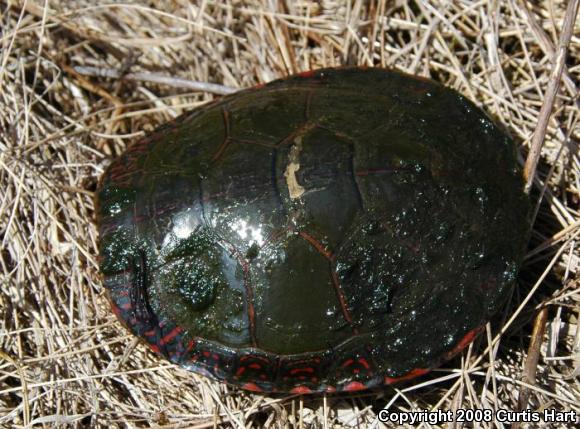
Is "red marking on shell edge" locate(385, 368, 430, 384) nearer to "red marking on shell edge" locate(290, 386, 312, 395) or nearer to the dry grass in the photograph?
the dry grass

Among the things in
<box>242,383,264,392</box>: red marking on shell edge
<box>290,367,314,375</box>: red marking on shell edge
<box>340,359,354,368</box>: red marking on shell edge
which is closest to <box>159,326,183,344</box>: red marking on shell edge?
<box>242,383,264,392</box>: red marking on shell edge

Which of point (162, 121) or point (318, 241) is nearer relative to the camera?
point (318, 241)

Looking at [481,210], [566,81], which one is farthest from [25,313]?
[566,81]

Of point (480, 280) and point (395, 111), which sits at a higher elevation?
point (395, 111)

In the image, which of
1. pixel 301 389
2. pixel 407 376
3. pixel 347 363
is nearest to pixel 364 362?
pixel 347 363

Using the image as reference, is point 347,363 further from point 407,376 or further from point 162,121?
point 162,121

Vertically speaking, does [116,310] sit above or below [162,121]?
below

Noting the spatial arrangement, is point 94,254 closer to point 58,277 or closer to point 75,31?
point 58,277
